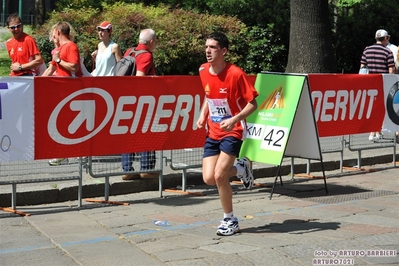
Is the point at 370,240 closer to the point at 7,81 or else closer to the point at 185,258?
the point at 185,258

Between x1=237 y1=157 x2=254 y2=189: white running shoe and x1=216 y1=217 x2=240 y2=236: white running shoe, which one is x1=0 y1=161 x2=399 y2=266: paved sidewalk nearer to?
x1=216 y1=217 x2=240 y2=236: white running shoe

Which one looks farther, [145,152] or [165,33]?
[165,33]

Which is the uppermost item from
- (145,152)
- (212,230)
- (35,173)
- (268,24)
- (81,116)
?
(268,24)

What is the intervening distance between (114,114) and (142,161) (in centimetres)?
98

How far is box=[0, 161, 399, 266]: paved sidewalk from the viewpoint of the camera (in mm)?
6926

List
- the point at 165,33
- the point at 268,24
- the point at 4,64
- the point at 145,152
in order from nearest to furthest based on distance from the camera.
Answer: the point at 145,152
the point at 165,33
the point at 268,24
the point at 4,64

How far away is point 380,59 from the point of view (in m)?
14.7

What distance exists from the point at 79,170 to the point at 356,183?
4.03m

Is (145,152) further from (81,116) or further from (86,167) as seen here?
(81,116)

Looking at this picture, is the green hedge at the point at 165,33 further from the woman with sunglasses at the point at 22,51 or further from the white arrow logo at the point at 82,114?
the white arrow logo at the point at 82,114

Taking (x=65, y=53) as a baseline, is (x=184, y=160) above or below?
below

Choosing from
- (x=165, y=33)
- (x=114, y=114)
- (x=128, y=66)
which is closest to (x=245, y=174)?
(x=114, y=114)

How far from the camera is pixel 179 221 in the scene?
8.48m

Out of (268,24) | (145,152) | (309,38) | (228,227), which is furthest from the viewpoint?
(268,24)
